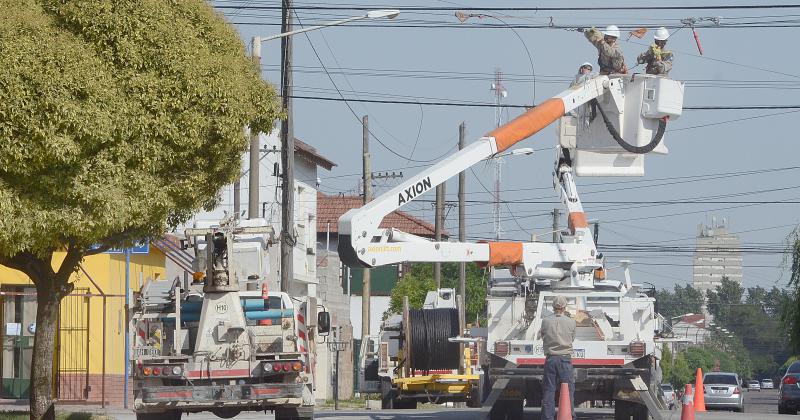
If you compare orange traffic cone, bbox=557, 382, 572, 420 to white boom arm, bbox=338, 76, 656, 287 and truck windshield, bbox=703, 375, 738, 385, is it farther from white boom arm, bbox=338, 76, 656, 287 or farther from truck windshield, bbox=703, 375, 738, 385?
truck windshield, bbox=703, 375, 738, 385

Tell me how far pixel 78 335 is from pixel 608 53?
13146mm

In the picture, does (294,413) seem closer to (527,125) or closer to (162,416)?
(162,416)

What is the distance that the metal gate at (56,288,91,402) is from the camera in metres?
27.4

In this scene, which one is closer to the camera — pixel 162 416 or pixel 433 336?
→ pixel 162 416

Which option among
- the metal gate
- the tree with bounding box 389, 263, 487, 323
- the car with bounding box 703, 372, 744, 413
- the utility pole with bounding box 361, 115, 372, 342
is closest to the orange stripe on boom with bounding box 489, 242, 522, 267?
the metal gate

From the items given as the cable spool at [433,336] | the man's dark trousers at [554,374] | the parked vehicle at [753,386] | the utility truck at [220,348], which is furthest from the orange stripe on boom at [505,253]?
the parked vehicle at [753,386]

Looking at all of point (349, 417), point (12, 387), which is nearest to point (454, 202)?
point (12, 387)

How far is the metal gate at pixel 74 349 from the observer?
89.8 ft

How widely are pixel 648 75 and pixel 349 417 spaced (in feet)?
23.2

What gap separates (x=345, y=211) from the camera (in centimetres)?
7175

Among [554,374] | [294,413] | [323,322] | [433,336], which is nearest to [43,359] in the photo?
[294,413]

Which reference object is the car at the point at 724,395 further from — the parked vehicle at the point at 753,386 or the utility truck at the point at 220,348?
the parked vehicle at the point at 753,386

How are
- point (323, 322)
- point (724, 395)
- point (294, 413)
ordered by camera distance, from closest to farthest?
point (294, 413) < point (323, 322) < point (724, 395)

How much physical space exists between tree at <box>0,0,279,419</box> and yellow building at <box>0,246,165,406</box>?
28.7 feet
